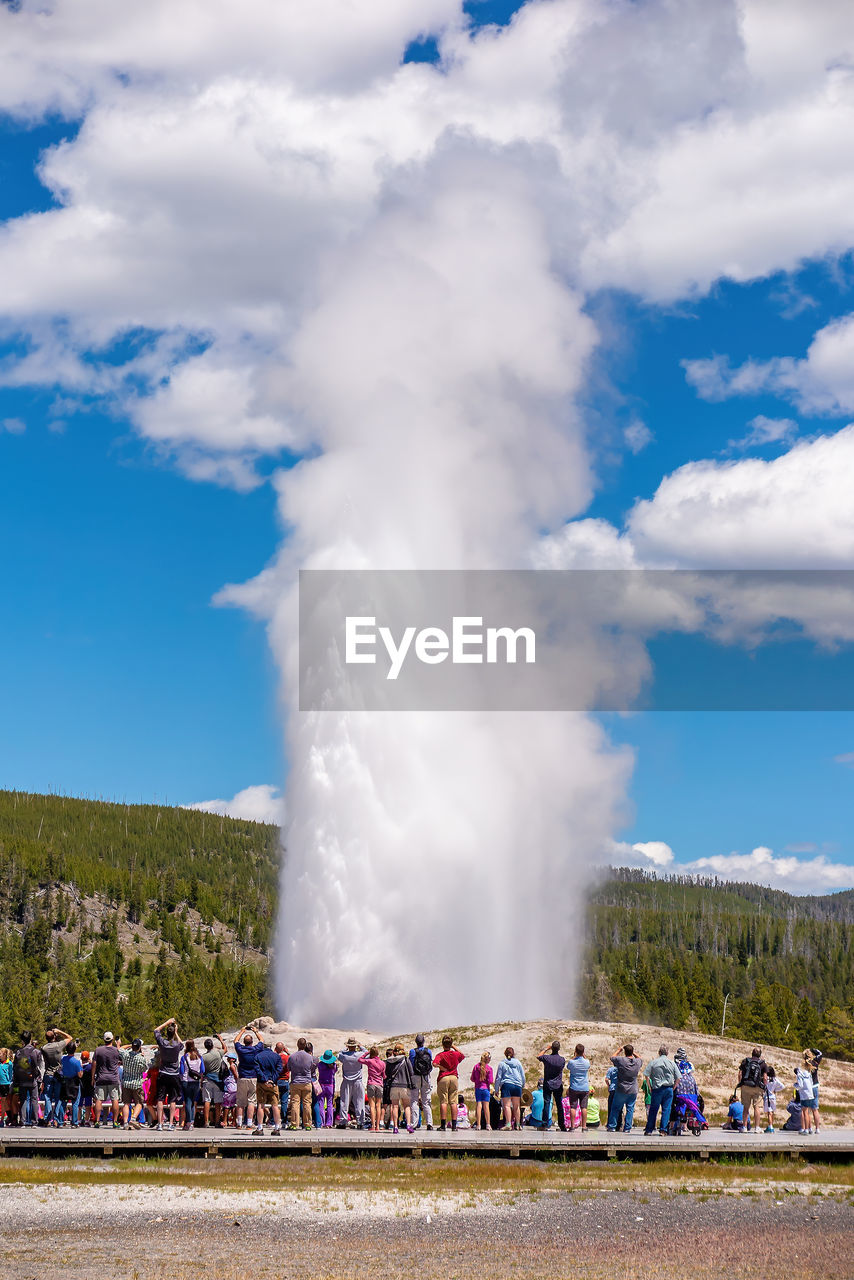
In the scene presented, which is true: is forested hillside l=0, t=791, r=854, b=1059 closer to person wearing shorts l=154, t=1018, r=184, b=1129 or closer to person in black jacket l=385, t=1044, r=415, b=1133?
person in black jacket l=385, t=1044, r=415, b=1133

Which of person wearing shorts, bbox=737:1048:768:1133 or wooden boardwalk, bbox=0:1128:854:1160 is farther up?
person wearing shorts, bbox=737:1048:768:1133

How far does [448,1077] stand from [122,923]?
458ft

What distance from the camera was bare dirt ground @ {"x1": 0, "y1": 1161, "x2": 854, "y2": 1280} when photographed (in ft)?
38.9

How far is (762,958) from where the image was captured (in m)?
146

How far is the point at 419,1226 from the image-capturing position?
1374 centimetres

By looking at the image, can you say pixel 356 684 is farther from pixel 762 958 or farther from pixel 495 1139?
pixel 762 958

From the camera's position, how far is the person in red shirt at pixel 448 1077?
1967 centimetres

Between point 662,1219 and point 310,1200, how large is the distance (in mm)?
4047

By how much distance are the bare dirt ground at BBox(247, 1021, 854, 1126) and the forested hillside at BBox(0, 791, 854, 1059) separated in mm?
10663

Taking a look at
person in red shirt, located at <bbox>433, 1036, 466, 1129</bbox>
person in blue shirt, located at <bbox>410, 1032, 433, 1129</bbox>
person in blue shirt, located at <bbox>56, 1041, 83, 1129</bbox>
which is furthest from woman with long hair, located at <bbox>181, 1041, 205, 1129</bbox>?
person in red shirt, located at <bbox>433, 1036, 466, 1129</bbox>

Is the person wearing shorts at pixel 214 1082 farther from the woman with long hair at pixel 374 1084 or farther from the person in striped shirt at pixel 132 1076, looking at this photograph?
the woman with long hair at pixel 374 1084

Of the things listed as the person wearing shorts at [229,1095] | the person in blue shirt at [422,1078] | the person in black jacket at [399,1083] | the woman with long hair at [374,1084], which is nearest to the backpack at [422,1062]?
the person in blue shirt at [422,1078]

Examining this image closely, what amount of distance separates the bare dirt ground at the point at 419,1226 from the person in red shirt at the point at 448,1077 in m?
2.51

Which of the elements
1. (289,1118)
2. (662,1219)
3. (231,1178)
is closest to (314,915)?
(289,1118)
